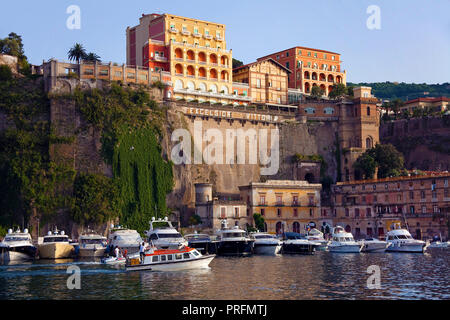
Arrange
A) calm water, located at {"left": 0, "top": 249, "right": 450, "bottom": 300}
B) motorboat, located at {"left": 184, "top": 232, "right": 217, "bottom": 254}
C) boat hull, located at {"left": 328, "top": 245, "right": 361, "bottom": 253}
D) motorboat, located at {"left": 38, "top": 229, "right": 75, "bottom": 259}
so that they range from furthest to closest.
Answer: boat hull, located at {"left": 328, "top": 245, "right": 361, "bottom": 253} → motorboat, located at {"left": 184, "top": 232, "right": 217, "bottom": 254} → motorboat, located at {"left": 38, "top": 229, "right": 75, "bottom": 259} → calm water, located at {"left": 0, "top": 249, "right": 450, "bottom": 300}

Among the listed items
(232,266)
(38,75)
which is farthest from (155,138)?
(232,266)

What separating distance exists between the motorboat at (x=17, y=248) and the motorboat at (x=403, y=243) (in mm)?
38112

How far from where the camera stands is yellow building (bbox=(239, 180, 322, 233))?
9181 cm

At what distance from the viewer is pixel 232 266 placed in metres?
53.3

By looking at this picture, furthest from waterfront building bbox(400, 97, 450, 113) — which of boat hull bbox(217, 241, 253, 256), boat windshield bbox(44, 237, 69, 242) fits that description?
boat windshield bbox(44, 237, 69, 242)

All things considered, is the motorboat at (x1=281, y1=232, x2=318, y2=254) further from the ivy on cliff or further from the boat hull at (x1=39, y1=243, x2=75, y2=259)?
the boat hull at (x1=39, y1=243, x2=75, y2=259)

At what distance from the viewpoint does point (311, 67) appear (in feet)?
408

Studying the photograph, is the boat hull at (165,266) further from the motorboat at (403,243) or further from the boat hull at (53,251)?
the motorboat at (403,243)

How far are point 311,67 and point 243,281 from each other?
3428 inches

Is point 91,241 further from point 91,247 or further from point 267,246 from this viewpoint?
point 267,246

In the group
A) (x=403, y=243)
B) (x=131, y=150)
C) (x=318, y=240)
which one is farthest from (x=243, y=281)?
(x=131, y=150)

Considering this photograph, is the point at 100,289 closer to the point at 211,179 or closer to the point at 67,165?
the point at 67,165

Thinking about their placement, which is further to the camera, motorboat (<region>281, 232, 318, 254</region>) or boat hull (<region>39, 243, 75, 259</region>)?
motorboat (<region>281, 232, 318, 254</region>)

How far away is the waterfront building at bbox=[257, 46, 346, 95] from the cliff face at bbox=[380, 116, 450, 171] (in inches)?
650
